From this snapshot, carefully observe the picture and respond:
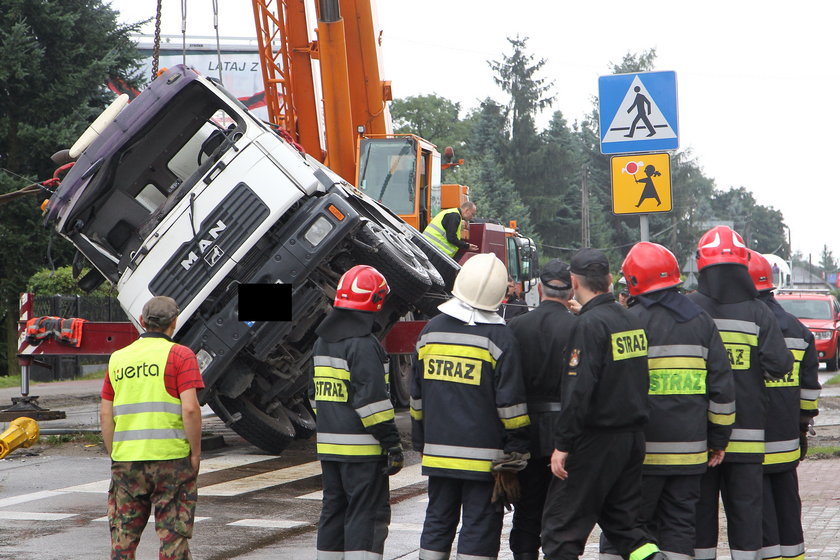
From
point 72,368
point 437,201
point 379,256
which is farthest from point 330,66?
point 72,368

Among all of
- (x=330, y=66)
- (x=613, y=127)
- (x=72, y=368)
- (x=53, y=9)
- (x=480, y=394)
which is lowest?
(x=72, y=368)

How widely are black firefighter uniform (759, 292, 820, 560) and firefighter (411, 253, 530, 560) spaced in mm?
1571

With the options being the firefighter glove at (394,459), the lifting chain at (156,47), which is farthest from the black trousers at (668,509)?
the lifting chain at (156,47)

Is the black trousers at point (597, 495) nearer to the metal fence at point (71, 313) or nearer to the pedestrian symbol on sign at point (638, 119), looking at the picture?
the pedestrian symbol on sign at point (638, 119)

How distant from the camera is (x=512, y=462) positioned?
555 cm

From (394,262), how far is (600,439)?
13.3ft

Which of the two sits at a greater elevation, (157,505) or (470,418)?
(470,418)

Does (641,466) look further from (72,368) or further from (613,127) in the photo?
(72,368)

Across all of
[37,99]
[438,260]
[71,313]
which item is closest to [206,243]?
[438,260]

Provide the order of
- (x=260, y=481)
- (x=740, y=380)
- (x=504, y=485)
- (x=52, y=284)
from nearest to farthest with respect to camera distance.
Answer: (x=504, y=485)
(x=740, y=380)
(x=260, y=481)
(x=52, y=284)

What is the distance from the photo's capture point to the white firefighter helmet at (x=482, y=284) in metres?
5.81

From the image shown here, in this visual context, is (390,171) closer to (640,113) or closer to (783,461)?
(640,113)

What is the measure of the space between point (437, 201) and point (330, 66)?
2364 mm

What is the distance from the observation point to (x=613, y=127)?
9195 mm
